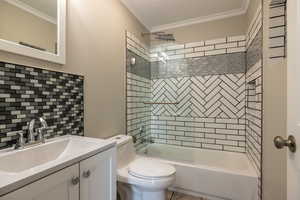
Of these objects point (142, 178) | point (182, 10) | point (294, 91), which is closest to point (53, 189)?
point (142, 178)

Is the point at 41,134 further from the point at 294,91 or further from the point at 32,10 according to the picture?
the point at 294,91

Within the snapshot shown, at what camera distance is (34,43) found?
1.11m

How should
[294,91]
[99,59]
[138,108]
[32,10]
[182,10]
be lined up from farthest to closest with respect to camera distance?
[138,108], [182,10], [99,59], [32,10], [294,91]

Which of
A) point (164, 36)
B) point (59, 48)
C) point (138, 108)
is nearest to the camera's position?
point (59, 48)

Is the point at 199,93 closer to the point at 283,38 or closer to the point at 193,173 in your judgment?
the point at 193,173

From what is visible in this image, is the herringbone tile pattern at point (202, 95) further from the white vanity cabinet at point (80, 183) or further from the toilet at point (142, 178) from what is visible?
the white vanity cabinet at point (80, 183)

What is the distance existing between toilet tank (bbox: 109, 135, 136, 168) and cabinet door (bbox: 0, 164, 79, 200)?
819mm

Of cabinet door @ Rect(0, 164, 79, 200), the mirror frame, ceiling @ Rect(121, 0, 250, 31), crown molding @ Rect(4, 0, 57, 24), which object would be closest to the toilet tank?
cabinet door @ Rect(0, 164, 79, 200)

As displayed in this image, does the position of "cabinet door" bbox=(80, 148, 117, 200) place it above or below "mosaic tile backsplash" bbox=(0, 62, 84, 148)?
below

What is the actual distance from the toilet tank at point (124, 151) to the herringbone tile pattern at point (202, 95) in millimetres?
1056

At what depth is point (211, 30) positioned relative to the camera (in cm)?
249

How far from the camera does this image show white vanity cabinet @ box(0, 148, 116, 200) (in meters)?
0.64

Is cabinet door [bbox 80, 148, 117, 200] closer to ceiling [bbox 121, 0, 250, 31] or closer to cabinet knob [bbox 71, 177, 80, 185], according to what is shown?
cabinet knob [bbox 71, 177, 80, 185]

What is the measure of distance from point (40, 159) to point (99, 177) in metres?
0.39
